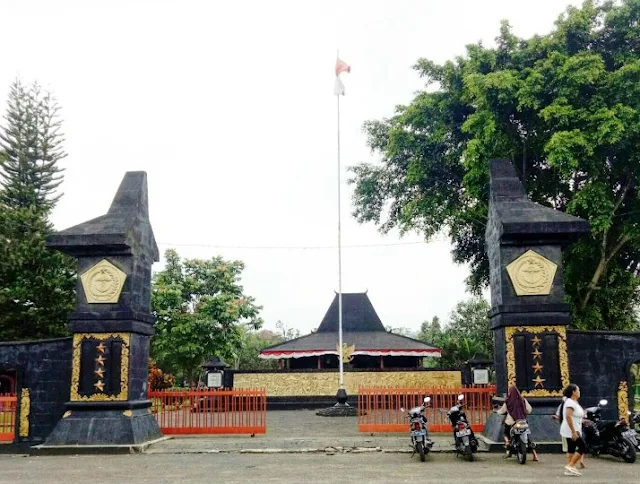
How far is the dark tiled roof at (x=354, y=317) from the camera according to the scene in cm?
3055

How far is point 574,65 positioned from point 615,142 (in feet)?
8.30

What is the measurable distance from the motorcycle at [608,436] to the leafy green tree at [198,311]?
1993cm

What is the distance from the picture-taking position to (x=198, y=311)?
28.8 metres

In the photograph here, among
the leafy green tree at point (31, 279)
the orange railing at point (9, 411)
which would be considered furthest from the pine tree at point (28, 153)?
the orange railing at point (9, 411)

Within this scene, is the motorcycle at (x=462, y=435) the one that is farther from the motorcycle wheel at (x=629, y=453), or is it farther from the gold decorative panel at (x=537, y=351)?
the motorcycle wheel at (x=629, y=453)

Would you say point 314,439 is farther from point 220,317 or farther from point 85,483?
point 220,317

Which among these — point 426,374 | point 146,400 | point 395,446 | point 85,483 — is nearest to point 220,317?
point 426,374

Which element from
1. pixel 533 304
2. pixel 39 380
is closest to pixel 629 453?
pixel 533 304

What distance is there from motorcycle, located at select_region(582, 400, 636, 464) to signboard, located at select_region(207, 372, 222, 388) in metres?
13.6

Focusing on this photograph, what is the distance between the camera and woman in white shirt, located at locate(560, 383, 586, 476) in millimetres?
8352

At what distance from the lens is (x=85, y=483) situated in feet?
26.8

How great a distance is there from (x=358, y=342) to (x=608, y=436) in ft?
61.0

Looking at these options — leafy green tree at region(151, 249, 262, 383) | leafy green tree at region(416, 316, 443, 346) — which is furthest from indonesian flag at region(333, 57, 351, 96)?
leafy green tree at region(416, 316, 443, 346)

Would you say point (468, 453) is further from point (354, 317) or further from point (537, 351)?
point (354, 317)
